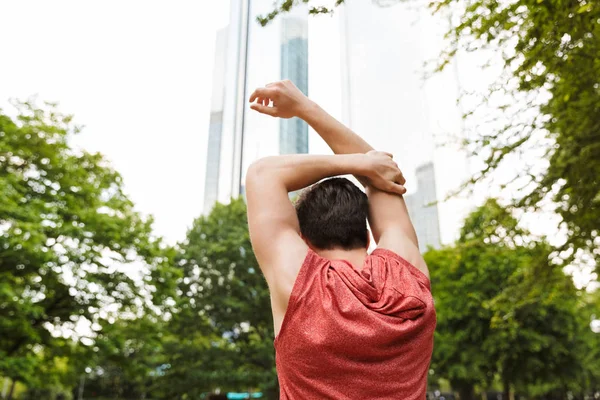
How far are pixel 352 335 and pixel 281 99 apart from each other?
0.85 meters

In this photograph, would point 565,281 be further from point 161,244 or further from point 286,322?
point 161,244

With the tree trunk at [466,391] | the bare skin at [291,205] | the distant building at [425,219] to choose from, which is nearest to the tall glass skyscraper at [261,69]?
the bare skin at [291,205]

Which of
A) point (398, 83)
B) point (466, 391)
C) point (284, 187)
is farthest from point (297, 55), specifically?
point (466, 391)

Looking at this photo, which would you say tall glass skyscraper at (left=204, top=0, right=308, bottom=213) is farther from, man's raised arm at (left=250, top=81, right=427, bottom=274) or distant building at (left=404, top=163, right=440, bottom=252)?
distant building at (left=404, top=163, right=440, bottom=252)

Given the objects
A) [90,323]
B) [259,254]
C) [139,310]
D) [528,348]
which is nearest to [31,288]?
[90,323]

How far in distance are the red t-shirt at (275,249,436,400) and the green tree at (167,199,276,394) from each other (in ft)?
57.4

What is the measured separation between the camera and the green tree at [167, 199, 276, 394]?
1786cm

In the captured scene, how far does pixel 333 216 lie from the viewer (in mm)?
1328

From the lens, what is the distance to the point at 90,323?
13125 mm

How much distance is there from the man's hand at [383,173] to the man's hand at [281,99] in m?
0.33

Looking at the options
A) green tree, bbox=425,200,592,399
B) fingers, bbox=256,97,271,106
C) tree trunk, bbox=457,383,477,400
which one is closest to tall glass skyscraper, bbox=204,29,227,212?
fingers, bbox=256,97,271,106

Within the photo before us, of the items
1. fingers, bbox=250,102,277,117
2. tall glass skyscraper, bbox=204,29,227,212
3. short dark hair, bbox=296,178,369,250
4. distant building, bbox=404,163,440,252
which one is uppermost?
distant building, bbox=404,163,440,252

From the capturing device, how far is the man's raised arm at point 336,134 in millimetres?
1421

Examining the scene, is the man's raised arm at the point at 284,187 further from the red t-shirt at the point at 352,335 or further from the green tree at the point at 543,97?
the green tree at the point at 543,97
